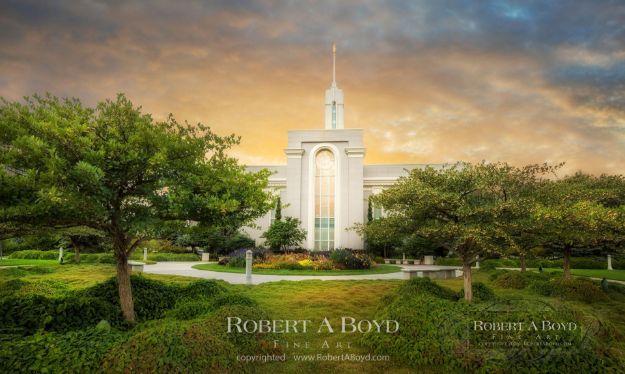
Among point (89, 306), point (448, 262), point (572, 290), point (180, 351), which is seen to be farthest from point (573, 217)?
point (448, 262)

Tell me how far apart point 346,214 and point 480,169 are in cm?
2462

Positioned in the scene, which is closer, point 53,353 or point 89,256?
point 53,353

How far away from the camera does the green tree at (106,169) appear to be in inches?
226

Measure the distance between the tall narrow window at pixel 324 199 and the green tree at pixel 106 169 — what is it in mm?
27060

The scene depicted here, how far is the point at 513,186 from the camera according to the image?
32.7 feet

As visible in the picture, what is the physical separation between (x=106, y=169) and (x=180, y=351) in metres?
3.52

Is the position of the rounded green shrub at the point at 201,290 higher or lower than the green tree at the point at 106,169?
lower

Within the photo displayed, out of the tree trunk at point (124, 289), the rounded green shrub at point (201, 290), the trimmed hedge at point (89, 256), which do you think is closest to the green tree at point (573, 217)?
the rounded green shrub at point (201, 290)

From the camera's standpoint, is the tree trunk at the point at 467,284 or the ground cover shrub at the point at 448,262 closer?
the tree trunk at the point at 467,284

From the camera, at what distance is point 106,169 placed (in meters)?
6.64

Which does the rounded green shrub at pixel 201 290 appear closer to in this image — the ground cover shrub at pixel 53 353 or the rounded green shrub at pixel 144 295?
the rounded green shrub at pixel 144 295

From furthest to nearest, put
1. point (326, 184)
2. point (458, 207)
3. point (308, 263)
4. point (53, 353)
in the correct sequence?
point (326, 184), point (308, 263), point (458, 207), point (53, 353)

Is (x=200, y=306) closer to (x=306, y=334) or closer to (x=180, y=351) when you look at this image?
(x=306, y=334)

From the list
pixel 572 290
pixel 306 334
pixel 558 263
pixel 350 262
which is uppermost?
pixel 350 262
